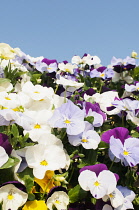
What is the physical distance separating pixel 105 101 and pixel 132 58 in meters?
1.23

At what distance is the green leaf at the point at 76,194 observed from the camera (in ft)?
3.82

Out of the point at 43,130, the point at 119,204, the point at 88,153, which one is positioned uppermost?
the point at 43,130

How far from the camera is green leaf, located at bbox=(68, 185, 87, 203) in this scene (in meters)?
1.16

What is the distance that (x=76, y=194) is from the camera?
3.82 ft

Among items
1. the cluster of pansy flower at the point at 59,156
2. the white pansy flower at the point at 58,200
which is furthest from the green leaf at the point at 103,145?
the white pansy flower at the point at 58,200

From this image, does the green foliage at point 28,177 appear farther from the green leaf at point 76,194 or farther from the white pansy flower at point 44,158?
the green leaf at point 76,194

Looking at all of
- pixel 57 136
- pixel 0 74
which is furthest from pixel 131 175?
pixel 0 74

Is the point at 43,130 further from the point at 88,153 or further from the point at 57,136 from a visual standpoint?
the point at 88,153

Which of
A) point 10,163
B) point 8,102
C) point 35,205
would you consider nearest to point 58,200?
point 35,205

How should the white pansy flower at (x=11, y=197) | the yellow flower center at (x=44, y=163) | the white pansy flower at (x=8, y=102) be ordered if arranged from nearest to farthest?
the white pansy flower at (x=11, y=197) < the yellow flower center at (x=44, y=163) < the white pansy flower at (x=8, y=102)

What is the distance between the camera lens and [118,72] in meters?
2.92

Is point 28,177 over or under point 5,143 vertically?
under

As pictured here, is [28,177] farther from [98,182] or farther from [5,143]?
[98,182]

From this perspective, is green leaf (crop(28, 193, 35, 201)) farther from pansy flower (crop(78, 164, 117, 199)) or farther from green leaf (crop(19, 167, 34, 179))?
pansy flower (crop(78, 164, 117, 199))
